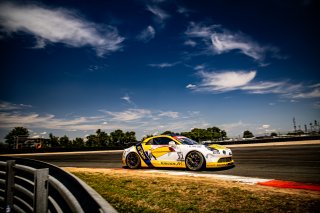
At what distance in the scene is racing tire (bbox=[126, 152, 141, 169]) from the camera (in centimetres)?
967

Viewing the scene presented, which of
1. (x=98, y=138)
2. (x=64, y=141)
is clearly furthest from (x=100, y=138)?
(x=64, y=141)

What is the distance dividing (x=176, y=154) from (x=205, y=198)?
406 cm

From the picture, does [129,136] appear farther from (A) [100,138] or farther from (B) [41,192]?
(B) [41,192]

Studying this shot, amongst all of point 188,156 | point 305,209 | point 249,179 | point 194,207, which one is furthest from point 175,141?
point 305,209

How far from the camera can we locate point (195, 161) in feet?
27.3

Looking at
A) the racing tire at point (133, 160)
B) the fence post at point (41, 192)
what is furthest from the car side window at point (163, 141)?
the fence post at point (41, 192)

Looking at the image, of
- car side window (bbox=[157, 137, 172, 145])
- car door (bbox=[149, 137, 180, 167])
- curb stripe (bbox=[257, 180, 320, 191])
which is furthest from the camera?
car side window (bbox=[157, 137, 172, 145])

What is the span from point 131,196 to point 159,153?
4.10m

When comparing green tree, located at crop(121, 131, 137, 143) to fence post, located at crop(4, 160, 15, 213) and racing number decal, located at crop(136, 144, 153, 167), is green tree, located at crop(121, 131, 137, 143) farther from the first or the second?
fence post, located at crop(4, 160, 15, 213)

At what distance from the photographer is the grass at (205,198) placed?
4.02 m

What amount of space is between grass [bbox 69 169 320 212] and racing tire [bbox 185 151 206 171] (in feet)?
7.01

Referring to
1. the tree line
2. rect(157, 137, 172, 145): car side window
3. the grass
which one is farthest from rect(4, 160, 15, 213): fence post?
the tree line

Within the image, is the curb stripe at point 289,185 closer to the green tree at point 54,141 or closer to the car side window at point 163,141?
the car side window at point 163,141

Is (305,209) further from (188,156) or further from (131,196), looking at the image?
(188,156)
